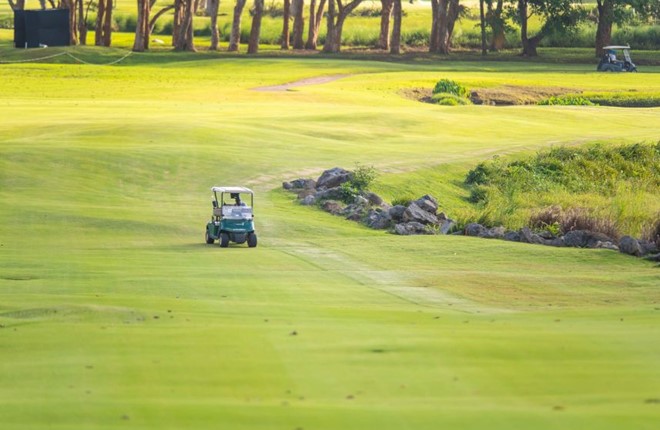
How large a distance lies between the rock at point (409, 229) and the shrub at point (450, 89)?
3632 cm

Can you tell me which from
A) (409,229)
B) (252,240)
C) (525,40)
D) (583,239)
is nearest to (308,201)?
(409,229)

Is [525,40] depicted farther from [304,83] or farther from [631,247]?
[631,247]

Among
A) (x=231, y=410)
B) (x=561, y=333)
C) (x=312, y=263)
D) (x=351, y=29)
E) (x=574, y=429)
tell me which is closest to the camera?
(x=574, y=429)

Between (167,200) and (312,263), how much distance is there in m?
8.87

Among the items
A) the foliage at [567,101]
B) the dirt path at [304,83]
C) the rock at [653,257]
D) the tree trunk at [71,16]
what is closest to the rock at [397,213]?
the rock at [653,257]

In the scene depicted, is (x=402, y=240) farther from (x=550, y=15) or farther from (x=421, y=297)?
(x=550, y=15)

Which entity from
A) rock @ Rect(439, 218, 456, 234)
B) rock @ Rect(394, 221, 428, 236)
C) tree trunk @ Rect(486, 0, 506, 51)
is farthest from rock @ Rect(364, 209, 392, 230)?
tree trunk @ Rect(486, 0, 506, 51)

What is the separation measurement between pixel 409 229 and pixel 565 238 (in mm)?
3151

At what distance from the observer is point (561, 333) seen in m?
11.6

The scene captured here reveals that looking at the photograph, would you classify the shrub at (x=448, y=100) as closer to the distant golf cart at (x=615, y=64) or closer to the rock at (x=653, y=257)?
the distant golf cart at (x=615, y=64)

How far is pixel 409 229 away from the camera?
25094 mm

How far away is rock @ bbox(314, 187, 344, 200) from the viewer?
2873 cm

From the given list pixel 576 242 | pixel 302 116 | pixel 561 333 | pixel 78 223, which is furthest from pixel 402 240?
pixel 302 116

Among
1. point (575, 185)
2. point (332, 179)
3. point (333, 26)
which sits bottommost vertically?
point (575, 185)
